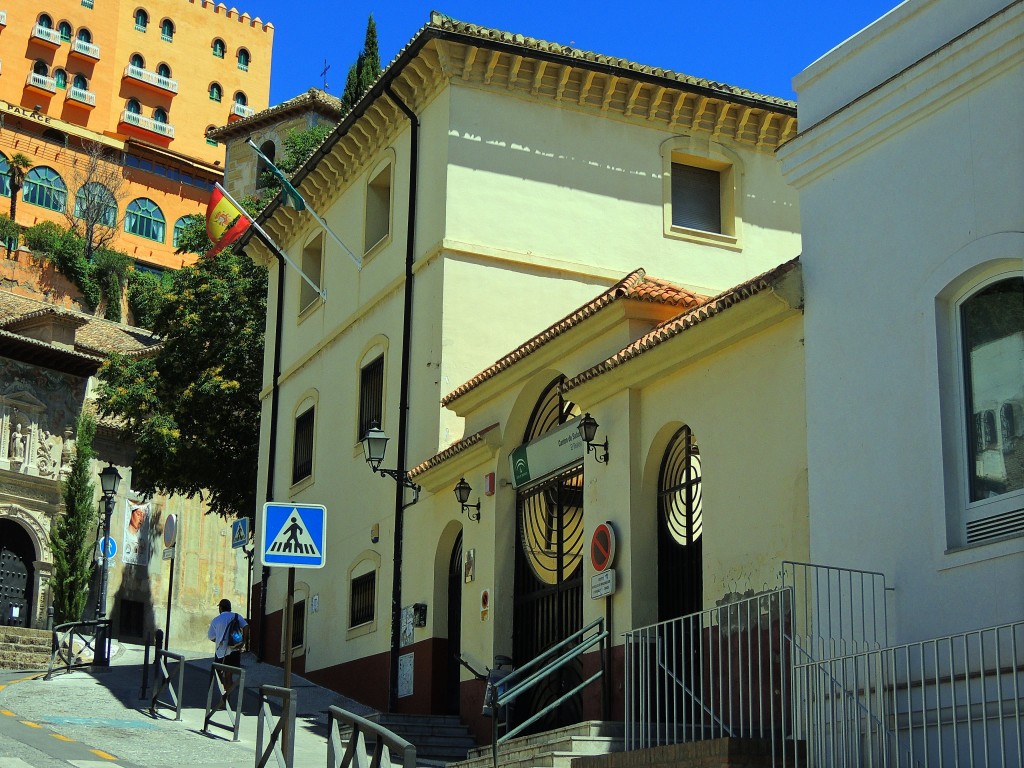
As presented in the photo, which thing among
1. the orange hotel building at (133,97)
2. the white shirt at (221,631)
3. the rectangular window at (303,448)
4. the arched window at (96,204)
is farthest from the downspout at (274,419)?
the orange hotel building at (133,97)

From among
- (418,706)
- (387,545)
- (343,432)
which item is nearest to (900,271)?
(418,706)

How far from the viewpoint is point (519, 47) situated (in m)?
22.6

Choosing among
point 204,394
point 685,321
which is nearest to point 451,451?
point 685,321

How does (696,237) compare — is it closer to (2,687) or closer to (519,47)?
(519,47)

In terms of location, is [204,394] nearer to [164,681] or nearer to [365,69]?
[164,681]

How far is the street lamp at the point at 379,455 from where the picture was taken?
60.7ft

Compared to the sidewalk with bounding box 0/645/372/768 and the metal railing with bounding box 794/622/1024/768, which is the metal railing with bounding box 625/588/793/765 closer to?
the metal railing with bounding box 794/622/1024/768

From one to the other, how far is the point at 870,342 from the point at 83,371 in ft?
110

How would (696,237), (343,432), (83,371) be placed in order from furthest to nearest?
(83,371), (343,432), (696,237)

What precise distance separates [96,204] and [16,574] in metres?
30.6

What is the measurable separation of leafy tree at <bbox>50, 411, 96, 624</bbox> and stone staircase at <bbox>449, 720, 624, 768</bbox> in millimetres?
26658

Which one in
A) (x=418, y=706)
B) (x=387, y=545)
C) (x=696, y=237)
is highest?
(x=696, y=237)

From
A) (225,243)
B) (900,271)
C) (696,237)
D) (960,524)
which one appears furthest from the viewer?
(225,243)

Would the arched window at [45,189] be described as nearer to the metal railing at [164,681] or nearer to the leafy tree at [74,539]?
the leafy tree at [74,539]
